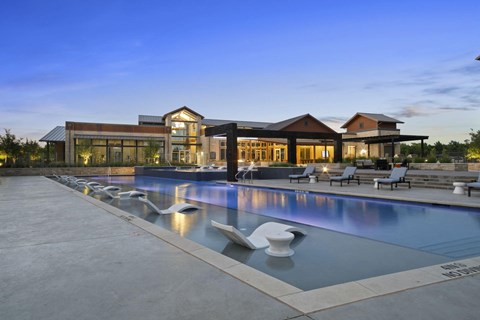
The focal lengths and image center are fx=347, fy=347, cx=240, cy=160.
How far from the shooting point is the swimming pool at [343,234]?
4.18 metres

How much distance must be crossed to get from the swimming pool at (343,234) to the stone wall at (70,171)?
23.4m

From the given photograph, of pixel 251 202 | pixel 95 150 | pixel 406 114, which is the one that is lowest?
pixel 251 202

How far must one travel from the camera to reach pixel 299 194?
43.9 ft

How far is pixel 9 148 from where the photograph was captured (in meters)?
30.7

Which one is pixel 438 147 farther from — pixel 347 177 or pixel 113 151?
pixel 347 177

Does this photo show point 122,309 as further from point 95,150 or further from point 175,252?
point 95,150

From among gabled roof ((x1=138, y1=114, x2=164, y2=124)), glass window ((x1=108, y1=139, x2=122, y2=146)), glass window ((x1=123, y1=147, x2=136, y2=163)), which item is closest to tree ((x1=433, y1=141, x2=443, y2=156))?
gabled roof ((x1=138, y1=114, x2=164, y2=124))

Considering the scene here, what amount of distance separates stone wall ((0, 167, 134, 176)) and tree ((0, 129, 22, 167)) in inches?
55.9

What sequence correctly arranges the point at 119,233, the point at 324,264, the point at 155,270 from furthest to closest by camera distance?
1. the point at 119,233
2. the point at 324,264
3. the point at 155,270

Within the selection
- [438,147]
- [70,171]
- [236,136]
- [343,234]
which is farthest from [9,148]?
[438,147]

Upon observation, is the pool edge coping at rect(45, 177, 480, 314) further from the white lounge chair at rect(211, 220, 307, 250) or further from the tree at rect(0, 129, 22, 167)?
the tree at rect(0, 129, 22, 167)

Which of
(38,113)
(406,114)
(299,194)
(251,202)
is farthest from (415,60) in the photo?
(38,113)

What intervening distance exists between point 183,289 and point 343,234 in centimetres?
389

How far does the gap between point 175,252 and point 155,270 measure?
77cm
